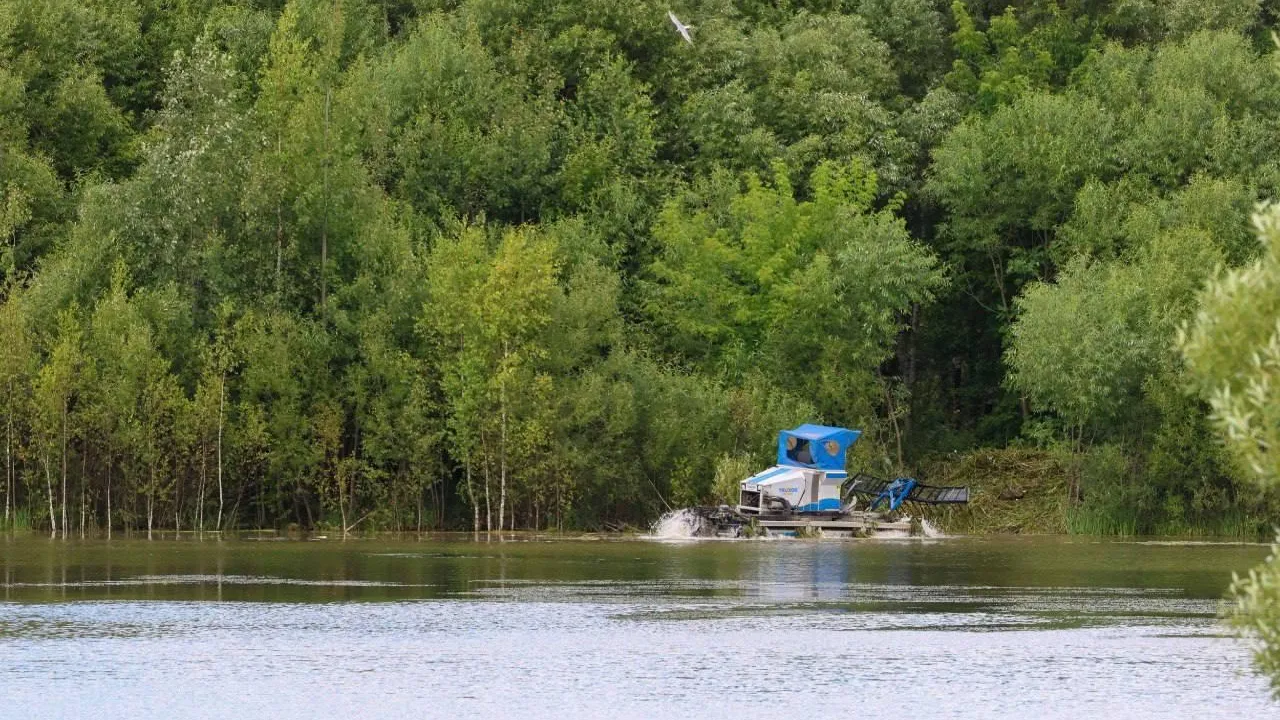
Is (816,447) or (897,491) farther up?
(816,447)

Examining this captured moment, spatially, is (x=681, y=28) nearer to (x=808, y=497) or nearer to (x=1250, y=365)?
(x=808, y=497)

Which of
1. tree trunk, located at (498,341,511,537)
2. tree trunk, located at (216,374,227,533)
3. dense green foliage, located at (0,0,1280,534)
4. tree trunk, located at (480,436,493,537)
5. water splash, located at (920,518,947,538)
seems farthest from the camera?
water splash, located at (920,518,947,538)

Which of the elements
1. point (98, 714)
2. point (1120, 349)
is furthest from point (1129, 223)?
point (98, 714)

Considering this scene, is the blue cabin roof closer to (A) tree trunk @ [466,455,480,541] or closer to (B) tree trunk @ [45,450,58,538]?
(A) tree trunk @ [466,455,480,541]

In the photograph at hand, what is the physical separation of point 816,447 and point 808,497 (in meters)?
1.74

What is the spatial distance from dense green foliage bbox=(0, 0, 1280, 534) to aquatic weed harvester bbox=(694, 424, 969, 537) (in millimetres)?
2217

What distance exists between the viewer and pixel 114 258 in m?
75.4

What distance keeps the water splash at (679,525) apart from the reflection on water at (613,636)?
34.0 ft

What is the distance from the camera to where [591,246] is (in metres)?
82.4

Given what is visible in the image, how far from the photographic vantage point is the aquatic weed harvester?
225 feet

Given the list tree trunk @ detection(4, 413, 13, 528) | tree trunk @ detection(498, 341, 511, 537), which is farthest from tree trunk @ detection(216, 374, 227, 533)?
tree trunk @ detection(498, 341, 511, 537)

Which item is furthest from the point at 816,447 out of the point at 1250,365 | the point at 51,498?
the point at 1250,365

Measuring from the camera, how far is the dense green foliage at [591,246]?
7194cm

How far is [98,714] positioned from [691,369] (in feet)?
176
